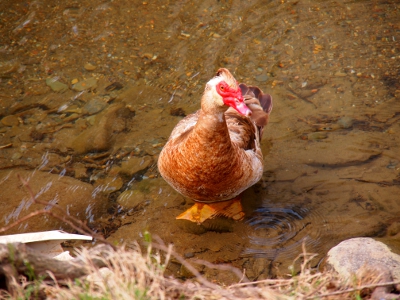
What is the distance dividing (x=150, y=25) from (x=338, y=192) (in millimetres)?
4258

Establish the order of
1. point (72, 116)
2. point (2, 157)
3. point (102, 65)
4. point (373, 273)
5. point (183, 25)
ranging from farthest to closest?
point (183, 25) < point (102, 65) < point (72, 116) < point (2, 157) < point (373, 273)

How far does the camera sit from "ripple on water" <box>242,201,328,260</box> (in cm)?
465

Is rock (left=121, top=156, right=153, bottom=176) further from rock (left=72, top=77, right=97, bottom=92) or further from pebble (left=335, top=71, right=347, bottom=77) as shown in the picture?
pebble (left=335, top=71, right=347, bottom=77)

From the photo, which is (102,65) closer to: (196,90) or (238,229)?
(196,90)

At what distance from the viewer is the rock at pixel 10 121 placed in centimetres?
Answer: 621

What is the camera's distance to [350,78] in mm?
6602

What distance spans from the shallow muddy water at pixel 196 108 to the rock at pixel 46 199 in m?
0.02

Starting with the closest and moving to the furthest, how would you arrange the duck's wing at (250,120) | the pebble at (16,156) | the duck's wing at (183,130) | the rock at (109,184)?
the duck's wing at (183,130), the duck's wing at (250,120), the rock at (109,184), the pebble at (16,156)

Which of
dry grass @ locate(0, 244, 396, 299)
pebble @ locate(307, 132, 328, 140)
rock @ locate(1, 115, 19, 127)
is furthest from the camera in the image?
rock @ locate(1, 115, 19, 127)

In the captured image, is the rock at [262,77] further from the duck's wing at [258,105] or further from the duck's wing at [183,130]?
the duck's wing at [183,130]

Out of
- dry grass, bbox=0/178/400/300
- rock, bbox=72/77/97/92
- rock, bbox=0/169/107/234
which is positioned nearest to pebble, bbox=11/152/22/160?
rock, bbox=0/169/107/234

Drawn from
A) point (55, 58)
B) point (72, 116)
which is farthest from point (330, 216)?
point (55, 58)

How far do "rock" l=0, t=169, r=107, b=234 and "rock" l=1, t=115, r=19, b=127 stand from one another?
0.86 meters

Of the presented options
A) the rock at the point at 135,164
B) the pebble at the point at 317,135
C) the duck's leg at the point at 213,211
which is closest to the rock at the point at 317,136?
the pebble at the point at 317,135
